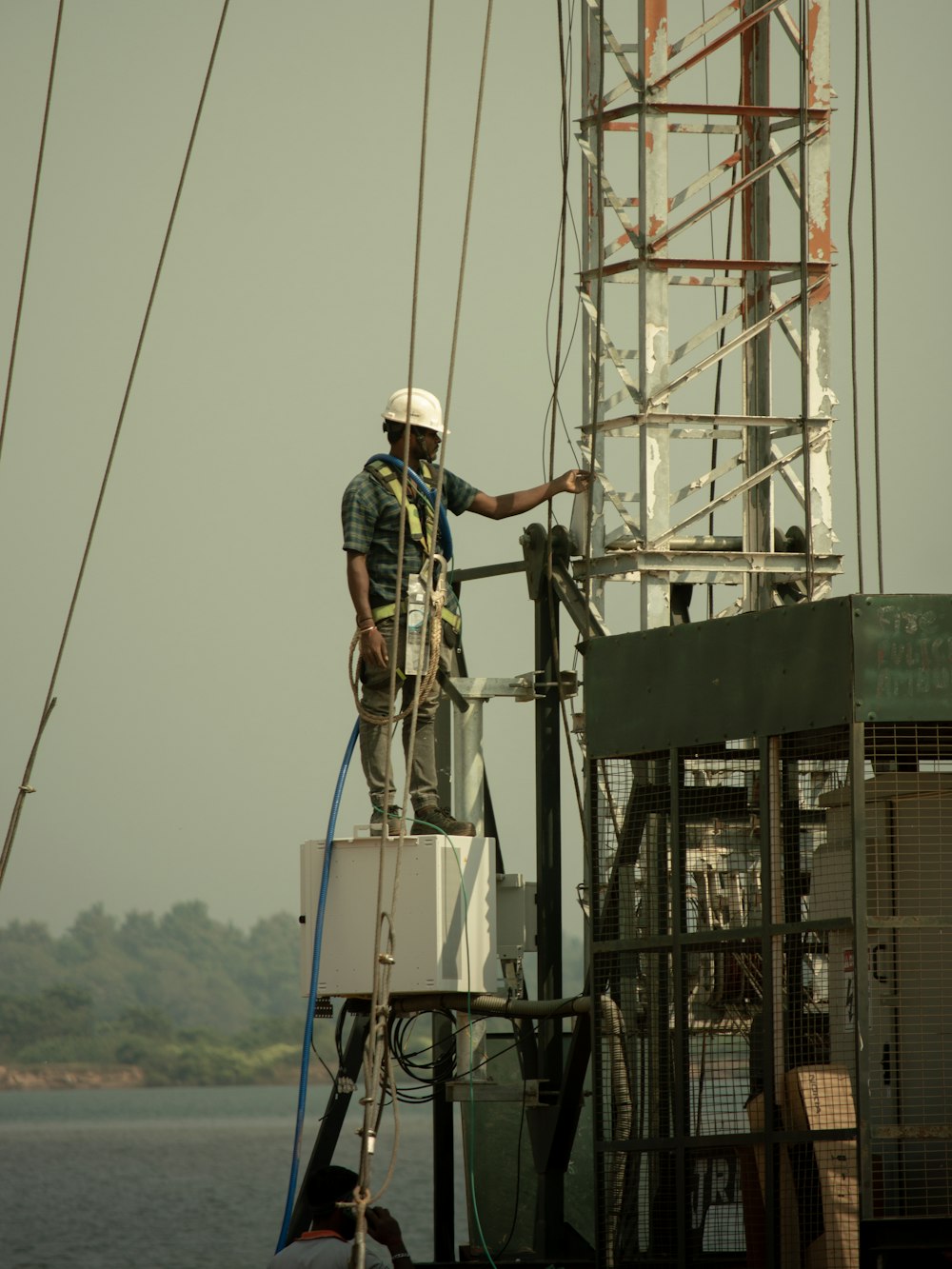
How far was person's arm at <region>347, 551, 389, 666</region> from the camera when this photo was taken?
1189 cm

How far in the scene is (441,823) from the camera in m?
11.9

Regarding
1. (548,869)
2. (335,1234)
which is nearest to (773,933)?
(335,1234)

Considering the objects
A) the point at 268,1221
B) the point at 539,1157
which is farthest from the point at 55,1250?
the point at 539,1157

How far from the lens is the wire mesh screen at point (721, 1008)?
10.2 m

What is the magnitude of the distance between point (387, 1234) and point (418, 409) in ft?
15.7

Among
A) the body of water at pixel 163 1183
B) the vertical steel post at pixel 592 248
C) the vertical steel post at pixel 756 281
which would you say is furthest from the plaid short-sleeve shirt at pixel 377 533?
the body of water at pixel 163 1183

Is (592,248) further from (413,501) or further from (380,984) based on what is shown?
(380,984)

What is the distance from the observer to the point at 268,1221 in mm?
82750

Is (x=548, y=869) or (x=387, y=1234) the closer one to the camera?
(x=387, y=1234)

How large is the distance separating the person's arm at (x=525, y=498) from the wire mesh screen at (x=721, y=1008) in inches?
82.9

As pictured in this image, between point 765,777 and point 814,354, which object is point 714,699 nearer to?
point 765,777

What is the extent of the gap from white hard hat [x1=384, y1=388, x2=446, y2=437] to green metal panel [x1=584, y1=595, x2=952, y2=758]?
181 cm

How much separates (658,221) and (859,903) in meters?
5.28

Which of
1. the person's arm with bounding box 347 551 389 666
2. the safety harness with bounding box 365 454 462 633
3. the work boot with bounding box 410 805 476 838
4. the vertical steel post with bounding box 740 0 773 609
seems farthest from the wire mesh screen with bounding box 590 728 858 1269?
the vertical steel post with bounding box 740 0 773 609
